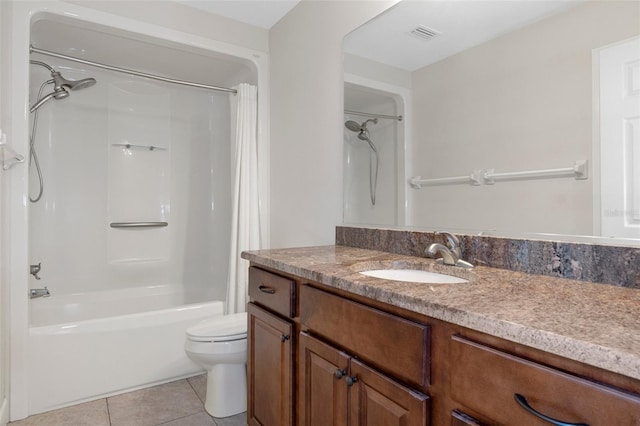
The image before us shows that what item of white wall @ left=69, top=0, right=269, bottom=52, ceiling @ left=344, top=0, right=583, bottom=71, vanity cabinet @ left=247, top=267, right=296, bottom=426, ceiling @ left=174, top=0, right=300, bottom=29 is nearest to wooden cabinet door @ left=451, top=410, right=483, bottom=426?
vanity cabinet @ left=247, top=267, right=296, bottom=426

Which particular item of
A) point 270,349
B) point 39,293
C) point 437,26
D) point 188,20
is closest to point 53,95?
point 188,20

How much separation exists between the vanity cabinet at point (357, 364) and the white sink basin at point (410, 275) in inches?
10.0

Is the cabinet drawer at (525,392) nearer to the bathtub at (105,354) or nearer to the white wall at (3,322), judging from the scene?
the bathtub at (105,354)

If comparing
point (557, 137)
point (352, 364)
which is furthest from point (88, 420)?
point (557, 137)

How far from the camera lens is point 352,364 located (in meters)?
0.98

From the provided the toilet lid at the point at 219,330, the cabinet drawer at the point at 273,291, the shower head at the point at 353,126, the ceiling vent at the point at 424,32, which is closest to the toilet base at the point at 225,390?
the toilet lid at the point at 219,330

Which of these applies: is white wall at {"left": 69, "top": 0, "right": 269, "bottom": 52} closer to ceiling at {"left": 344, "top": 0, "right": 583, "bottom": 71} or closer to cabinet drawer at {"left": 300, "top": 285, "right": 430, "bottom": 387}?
ceiling at {"left": 344, "top": 0, "right": 583, "bottom": 71}

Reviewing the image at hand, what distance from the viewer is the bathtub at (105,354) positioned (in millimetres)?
1902

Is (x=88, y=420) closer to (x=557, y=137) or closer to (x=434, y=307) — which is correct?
(x=434, y=307)

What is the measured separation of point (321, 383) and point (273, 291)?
1.28 feet

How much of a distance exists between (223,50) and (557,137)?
7.08 feet

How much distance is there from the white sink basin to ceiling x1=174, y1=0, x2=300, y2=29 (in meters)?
1.86

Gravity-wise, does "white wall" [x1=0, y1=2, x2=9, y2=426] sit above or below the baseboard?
above

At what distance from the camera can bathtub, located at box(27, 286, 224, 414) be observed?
190cm
